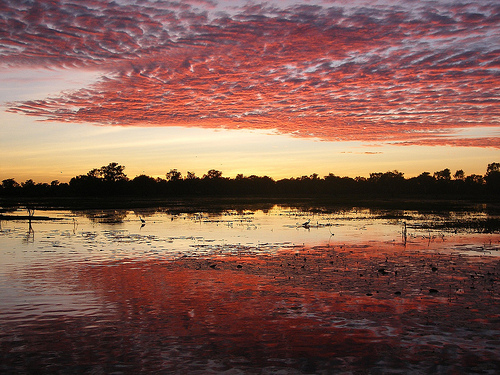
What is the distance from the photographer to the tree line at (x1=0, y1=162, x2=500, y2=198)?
158m

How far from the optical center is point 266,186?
19050 cm

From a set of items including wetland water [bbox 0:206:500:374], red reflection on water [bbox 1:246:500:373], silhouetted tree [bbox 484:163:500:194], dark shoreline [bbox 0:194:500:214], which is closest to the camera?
wetland water [bbox 0:206:500:374]

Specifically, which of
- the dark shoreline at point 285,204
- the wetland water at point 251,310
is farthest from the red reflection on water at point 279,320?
the dark shoreline at point 285,204

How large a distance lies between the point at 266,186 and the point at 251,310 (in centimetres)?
17828

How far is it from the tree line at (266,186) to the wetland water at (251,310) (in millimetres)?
144008

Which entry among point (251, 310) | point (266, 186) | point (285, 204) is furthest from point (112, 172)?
point (251, 310)

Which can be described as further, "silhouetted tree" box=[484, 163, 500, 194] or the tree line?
the tree line

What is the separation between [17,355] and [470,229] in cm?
3413

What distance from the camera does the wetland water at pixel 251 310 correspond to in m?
8.98

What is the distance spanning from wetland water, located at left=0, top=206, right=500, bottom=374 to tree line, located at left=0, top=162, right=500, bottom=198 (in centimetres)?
14401

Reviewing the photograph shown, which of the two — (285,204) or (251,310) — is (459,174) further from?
(251,310)

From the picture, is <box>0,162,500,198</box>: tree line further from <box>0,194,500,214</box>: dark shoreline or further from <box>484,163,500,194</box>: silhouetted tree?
<box>0,194,500,214</box>: dark shoreline

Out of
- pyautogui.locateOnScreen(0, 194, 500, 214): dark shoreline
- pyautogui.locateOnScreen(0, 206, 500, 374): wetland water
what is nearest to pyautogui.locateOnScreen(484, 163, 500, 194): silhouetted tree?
pyautogui.locateOnScreen(0, 194, 500, 214): dark shoreline

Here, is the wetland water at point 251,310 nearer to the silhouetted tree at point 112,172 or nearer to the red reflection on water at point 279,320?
the red reflection on water at point 279,320
